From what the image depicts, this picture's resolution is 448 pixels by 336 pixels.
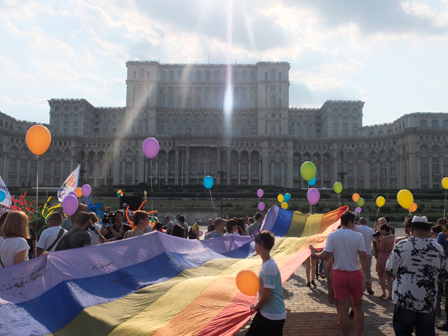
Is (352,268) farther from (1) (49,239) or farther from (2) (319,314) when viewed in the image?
(1) (49,239)

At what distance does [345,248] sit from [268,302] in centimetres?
232

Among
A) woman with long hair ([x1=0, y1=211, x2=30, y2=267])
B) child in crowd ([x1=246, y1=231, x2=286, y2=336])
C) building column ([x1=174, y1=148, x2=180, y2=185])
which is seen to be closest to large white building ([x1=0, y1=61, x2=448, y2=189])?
building column ([x1=174, y1=148, x2=180, y2=185])

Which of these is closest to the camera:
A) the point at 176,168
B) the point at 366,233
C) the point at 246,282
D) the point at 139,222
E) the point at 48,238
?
the point at 246,282

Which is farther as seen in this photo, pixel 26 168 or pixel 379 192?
pixel 26 168

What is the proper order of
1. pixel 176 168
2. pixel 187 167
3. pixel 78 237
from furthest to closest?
pixel 176 168 < pixel 187 167 < pixel 78 237

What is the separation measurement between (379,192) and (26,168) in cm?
7300

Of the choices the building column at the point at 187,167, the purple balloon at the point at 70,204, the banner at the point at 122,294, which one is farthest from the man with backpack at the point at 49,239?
the building column at the point at 187,167

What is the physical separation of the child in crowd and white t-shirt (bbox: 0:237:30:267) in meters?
3.32

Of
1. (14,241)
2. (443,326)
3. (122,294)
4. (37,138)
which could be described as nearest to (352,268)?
(443,326)

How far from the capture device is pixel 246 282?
172 inches

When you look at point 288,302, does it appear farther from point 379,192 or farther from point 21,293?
point 379,192

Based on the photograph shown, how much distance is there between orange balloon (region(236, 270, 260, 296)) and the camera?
14.3 feet

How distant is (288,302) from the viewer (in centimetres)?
945

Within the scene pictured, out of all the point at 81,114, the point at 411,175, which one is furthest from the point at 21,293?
the point at 81,114
